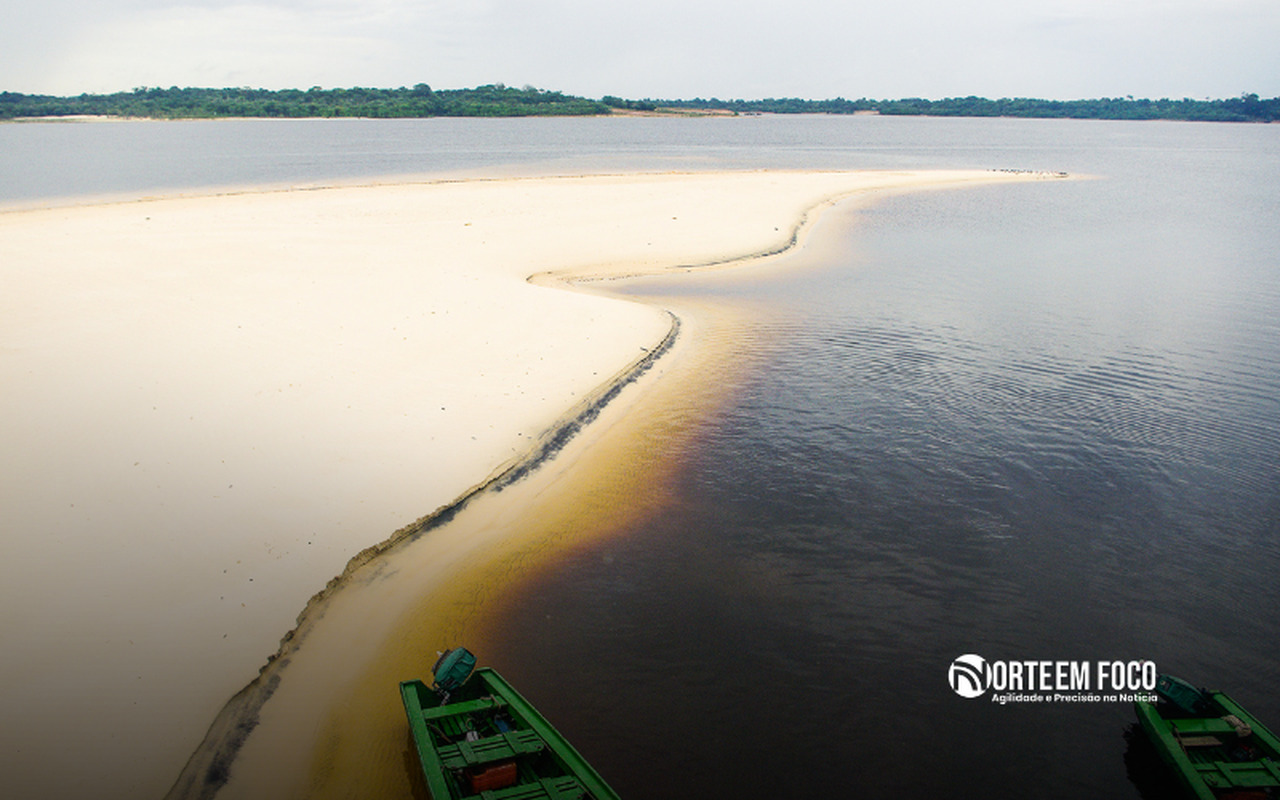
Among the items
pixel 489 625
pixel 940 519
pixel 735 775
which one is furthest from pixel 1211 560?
pixel 489 625

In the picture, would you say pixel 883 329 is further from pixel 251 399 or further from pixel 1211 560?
pixel 251 399

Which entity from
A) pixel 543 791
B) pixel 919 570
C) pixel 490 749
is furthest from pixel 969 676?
pixel 490 749

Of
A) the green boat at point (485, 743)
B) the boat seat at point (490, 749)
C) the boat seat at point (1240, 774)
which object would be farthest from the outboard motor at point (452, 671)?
the boat seat at point (1240, 774)

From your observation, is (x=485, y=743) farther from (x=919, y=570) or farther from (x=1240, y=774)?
(x=1240, y=774)

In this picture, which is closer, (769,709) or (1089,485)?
(769,709)

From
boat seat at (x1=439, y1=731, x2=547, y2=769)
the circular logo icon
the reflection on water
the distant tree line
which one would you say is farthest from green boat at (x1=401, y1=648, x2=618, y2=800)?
the distant tree line

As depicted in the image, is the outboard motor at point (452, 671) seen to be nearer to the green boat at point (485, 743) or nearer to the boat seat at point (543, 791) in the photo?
the green boat at point (485, 743)
